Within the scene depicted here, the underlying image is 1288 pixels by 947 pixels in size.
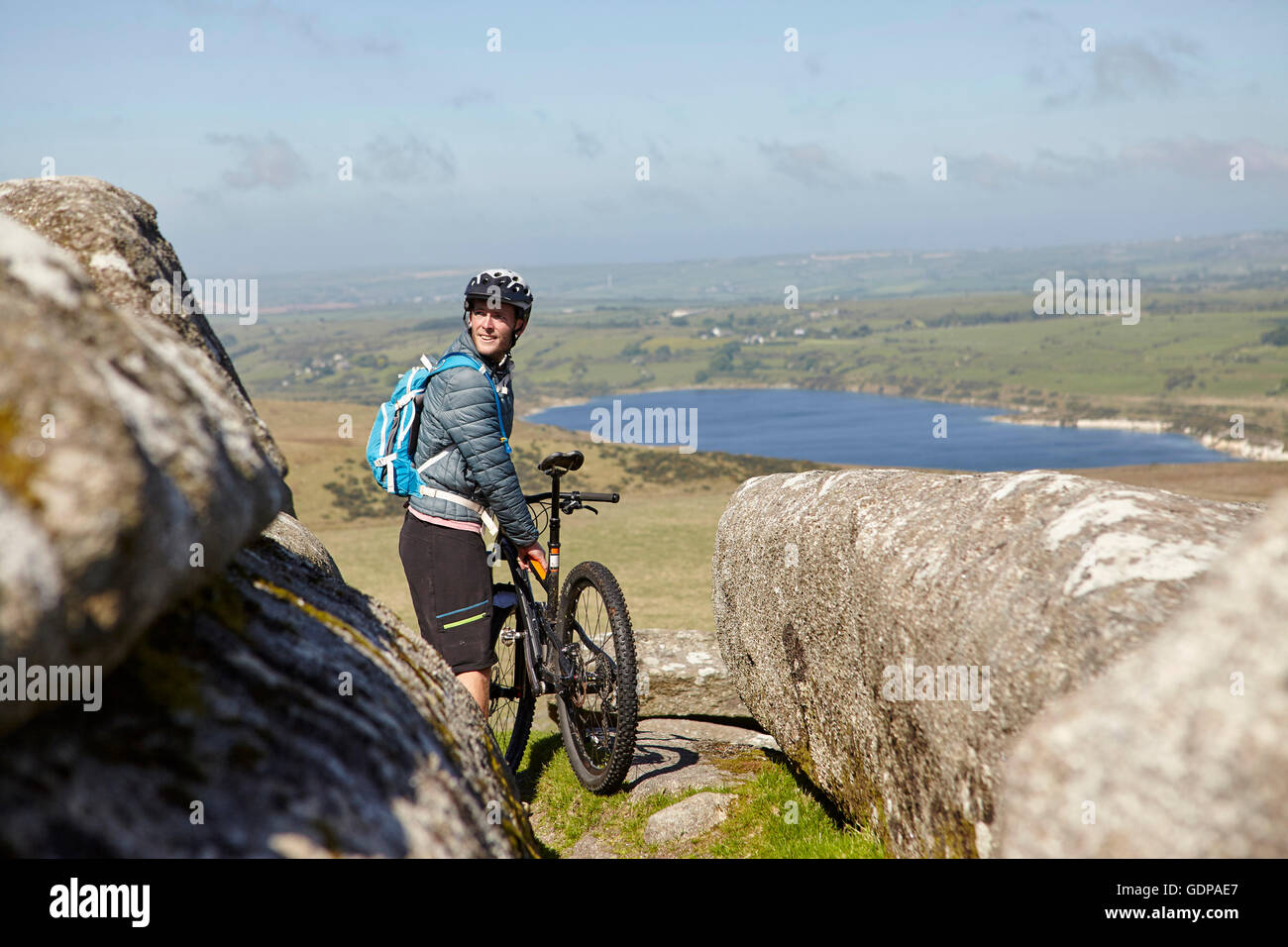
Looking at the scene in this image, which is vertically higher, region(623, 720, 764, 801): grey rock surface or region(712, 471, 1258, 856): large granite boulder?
region(712, 471, 1258, 856): large granite boulder

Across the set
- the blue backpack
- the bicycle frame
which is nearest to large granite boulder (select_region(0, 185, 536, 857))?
the blue backpack

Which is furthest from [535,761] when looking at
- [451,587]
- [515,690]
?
[451,587]

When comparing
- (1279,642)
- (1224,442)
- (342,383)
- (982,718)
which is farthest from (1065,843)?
(342,383)

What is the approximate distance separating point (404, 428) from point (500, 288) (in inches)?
51.0

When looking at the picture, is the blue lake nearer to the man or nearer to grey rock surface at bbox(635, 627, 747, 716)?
grey rock surface at bbox(635, 627, 747, 716)

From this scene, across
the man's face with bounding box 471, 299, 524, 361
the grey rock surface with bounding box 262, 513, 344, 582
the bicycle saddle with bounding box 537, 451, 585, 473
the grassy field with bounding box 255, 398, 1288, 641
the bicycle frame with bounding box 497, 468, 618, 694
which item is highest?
the man's face with bounding box 471, 299, 524, 361

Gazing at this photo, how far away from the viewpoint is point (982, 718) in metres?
4.42

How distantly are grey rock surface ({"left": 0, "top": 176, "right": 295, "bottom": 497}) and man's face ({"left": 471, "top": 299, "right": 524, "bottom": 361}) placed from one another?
1.97m

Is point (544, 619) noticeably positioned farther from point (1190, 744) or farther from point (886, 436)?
point (886, 436)

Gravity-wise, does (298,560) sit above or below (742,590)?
above

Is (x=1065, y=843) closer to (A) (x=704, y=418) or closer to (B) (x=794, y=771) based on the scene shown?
(B) (x=794, y=771)

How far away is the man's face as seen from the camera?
22.8 feet

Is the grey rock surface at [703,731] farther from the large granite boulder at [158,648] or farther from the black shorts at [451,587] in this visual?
the large granite boulder at [158,648]

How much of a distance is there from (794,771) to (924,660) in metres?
3.42
